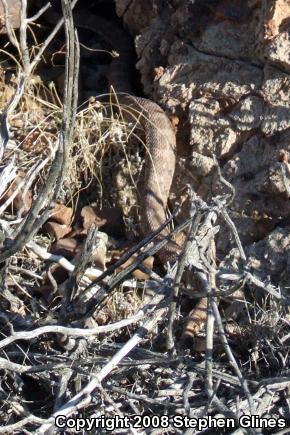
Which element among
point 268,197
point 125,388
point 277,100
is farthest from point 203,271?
point 277,100

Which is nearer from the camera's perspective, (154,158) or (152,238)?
(152,238)

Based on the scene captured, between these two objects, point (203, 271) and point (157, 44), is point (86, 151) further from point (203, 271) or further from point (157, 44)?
point (203, 271)

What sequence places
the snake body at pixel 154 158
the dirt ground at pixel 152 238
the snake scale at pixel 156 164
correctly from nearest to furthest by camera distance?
1. the dirt ground at pixel 152 238
2. the snake scale at pixel 156 164
3. the snake body at pixel 154 158

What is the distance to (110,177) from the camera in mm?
4715

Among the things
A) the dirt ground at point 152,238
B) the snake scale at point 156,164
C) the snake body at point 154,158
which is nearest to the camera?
the dirt ground at point 152,238

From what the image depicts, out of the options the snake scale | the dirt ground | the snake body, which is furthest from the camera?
the snake body

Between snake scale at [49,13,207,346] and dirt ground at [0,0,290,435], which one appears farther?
snake scale at [49,13,207,346]

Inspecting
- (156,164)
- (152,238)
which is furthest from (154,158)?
(152,238)

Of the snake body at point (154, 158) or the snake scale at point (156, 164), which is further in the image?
the snake body at point (154, 158)

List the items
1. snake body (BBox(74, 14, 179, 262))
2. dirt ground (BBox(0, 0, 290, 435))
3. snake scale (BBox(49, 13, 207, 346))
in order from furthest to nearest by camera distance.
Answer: snake body (BBox(74, 14, 179, 262)), snake scale (BBox(49, 13, 207, 346)), dirt ground (BBox(0, 0, 290, 435))

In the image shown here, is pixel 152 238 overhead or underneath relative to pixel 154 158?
underneath

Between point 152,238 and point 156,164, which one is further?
point 156,164

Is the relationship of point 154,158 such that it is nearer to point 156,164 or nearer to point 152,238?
point 156,164

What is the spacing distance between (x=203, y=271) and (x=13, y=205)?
4.40 feet
